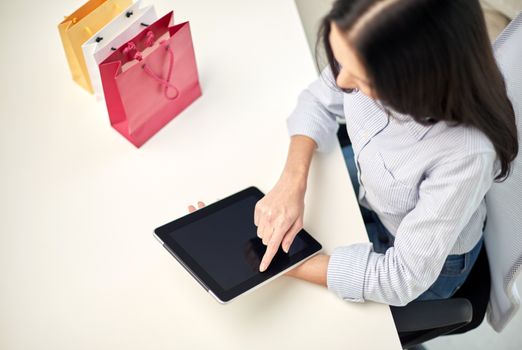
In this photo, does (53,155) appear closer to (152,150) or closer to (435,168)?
(152,150)

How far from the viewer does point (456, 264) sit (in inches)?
45.0

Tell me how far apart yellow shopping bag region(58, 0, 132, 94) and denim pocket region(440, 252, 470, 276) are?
2.90ft

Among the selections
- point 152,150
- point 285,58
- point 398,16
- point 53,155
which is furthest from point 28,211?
point 398,16

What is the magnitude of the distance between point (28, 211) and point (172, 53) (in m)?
0.44

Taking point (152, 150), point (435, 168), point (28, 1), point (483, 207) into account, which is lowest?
point (483, 207)

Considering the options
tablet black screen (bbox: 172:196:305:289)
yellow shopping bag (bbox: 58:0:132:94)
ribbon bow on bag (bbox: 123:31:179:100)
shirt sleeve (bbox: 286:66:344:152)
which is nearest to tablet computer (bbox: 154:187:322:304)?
tablet black screen (bbox: 172:196:305:289)

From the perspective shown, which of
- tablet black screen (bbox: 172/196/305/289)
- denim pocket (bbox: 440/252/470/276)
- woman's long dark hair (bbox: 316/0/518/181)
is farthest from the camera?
denim pocket (bbox: 440/252/470/276)

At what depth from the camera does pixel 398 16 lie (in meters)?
0.73

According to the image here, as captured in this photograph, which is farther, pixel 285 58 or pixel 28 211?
pixel 285 58

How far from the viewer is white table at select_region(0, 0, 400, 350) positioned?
98cm

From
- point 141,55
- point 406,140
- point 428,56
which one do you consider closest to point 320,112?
point 406,140

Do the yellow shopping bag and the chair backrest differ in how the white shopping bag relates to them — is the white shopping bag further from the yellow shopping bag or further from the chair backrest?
the chair backrest

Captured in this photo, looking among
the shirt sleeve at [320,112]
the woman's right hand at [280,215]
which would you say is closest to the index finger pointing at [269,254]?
the woman's right hand at [280,215]

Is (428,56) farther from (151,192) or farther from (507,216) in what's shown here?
(151,192)
